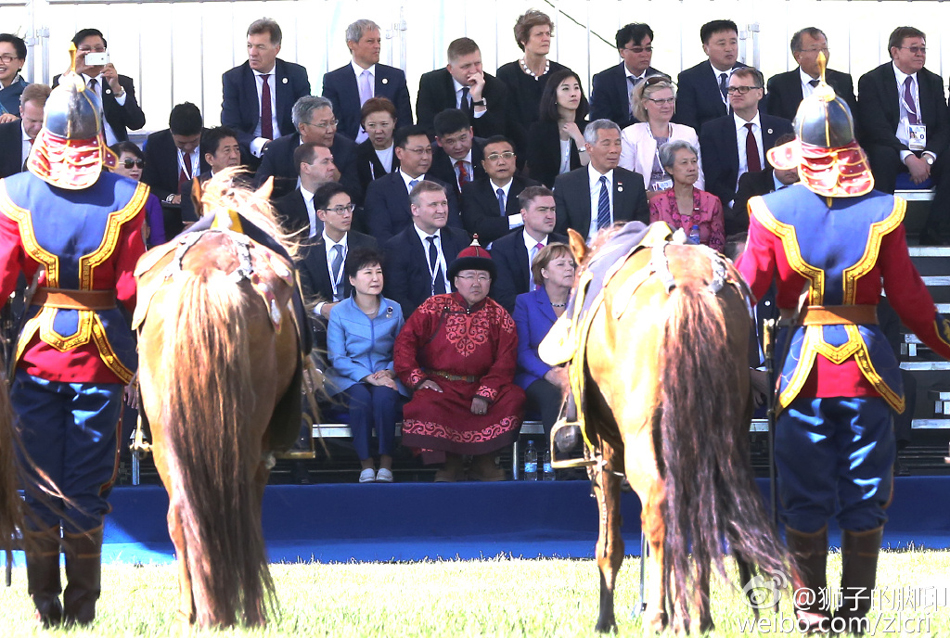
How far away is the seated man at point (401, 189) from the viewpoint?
10.2m

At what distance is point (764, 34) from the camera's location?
12.0 m

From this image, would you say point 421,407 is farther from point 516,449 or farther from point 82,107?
point 82,107

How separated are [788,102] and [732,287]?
22.5 ft

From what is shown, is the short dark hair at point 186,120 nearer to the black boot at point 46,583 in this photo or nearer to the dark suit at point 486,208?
the dark suit at point 486,208

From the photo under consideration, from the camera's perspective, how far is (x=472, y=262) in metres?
9.36

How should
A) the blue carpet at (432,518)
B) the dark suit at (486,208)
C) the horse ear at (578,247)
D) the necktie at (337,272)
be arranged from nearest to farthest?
1. the horse ear at (578,247)
2. the blue carpet at (432,518)
3. the necktie at (337,272)
4. the dark suit at (486,208)

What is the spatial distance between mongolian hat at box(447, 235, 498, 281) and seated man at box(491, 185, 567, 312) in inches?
15.5

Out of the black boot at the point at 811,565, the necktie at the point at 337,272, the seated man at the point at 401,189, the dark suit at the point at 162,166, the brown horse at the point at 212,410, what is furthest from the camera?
the dark suit at the point at 162,166

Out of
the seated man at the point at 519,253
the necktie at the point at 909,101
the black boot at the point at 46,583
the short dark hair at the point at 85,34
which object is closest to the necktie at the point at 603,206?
the seated man at the point at 519,253

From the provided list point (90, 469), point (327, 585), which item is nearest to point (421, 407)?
point (327, 585)

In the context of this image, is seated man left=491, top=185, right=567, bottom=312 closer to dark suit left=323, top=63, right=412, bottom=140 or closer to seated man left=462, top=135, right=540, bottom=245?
seated man left=462, top=135, right=540, bottom=245

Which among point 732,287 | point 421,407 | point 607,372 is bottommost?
point 421,407

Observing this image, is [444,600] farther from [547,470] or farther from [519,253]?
[519,253]

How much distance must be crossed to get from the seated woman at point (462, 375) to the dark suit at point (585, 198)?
94cm
